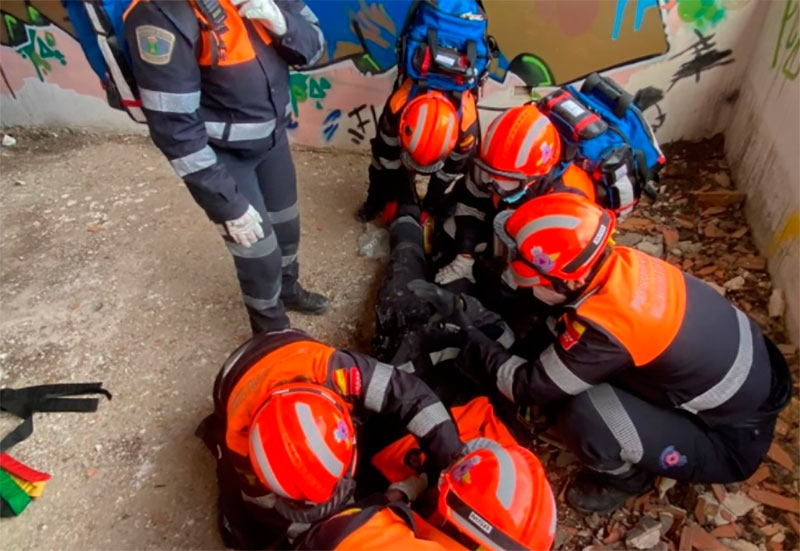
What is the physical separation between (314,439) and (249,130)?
1.34 metres

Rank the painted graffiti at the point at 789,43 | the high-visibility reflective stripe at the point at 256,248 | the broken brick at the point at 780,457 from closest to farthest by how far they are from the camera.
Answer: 1. the high-visibility reflective stripe at the point at 256,248
2. the broken brick at the point at 780,457
3. the painted graffiti at the point at 789,43

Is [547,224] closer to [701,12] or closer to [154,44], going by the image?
[154,44]

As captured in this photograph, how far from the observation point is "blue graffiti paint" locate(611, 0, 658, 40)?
392 cm

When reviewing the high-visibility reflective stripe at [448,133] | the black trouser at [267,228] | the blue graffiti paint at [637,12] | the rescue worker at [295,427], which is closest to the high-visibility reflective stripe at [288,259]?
the black trouser at [267,228]

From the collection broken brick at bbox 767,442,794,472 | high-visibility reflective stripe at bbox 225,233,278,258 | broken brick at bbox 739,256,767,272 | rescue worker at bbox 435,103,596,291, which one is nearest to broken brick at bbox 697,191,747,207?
broken brick at bbox 739,256,767,272

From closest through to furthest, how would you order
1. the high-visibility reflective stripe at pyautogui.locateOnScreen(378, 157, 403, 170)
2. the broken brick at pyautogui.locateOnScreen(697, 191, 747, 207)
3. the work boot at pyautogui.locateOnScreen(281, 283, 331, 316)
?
the work boot at pyautogui.locateOnScreen(281, 283, 331, 316), the high-visibility reflective stripe at pyautogui.locateOnScreen(378, 157, 403, 170), the broken brick at pyautogui.locateOnScreen(697, 191, 747, 207)

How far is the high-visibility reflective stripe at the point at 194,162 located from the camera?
7.36 ft

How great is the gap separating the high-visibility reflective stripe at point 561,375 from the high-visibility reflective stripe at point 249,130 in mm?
1521

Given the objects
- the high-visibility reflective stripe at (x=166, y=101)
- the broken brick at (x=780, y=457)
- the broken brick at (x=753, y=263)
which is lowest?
the broken brick at (x=780, y=457)

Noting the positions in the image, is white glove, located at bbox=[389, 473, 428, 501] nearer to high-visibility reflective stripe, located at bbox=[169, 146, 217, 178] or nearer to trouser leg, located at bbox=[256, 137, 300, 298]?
trouser leg, located at bbox=[256, 137, 300, 298]

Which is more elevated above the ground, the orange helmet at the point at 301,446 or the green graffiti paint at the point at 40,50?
the green graffiti paint at the point at 40,50

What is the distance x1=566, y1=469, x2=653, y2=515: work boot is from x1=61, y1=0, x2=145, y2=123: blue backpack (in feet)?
8.10

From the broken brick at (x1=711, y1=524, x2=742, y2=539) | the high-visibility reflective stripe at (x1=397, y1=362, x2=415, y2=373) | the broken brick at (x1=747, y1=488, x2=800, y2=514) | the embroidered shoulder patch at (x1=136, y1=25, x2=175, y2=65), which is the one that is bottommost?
the broken brick at (x1=711, y1=524, x2=742, y2=539)

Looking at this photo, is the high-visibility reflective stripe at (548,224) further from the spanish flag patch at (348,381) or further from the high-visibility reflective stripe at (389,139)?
the high-visibility reflective stripe at (389,139)
